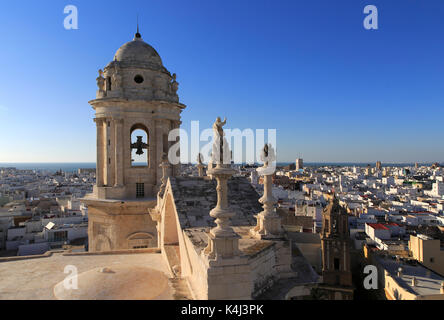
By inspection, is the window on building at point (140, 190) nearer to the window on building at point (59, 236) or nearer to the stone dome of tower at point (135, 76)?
the stone dome of tower at point (135, 76)

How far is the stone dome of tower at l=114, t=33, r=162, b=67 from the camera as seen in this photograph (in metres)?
13.7

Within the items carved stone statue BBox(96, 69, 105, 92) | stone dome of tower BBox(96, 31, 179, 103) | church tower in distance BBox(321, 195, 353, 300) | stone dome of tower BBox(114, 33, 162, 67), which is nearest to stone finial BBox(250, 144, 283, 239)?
stone dome of tower BBox(96, 31, 179, 103)

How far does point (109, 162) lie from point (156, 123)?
2.73m

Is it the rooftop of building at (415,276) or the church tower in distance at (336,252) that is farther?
the church tower in distance at (336,252)

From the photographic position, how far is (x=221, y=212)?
184 inches

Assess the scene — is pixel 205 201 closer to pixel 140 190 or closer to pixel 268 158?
pixel 268 158

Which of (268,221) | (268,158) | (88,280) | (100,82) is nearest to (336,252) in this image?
(268,221)

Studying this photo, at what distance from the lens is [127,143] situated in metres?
13.6

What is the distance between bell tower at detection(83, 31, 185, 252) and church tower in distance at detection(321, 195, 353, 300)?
10.4m

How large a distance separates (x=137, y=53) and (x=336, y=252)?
15.4 metres

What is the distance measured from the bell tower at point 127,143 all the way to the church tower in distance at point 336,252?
10.4 meters

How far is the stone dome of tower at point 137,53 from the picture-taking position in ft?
44.9

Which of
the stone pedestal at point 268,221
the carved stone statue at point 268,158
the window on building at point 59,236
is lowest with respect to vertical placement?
the window on building at point 59,236

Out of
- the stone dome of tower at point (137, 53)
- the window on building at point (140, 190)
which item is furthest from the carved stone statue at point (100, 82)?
the window on building at point (140, 190)
